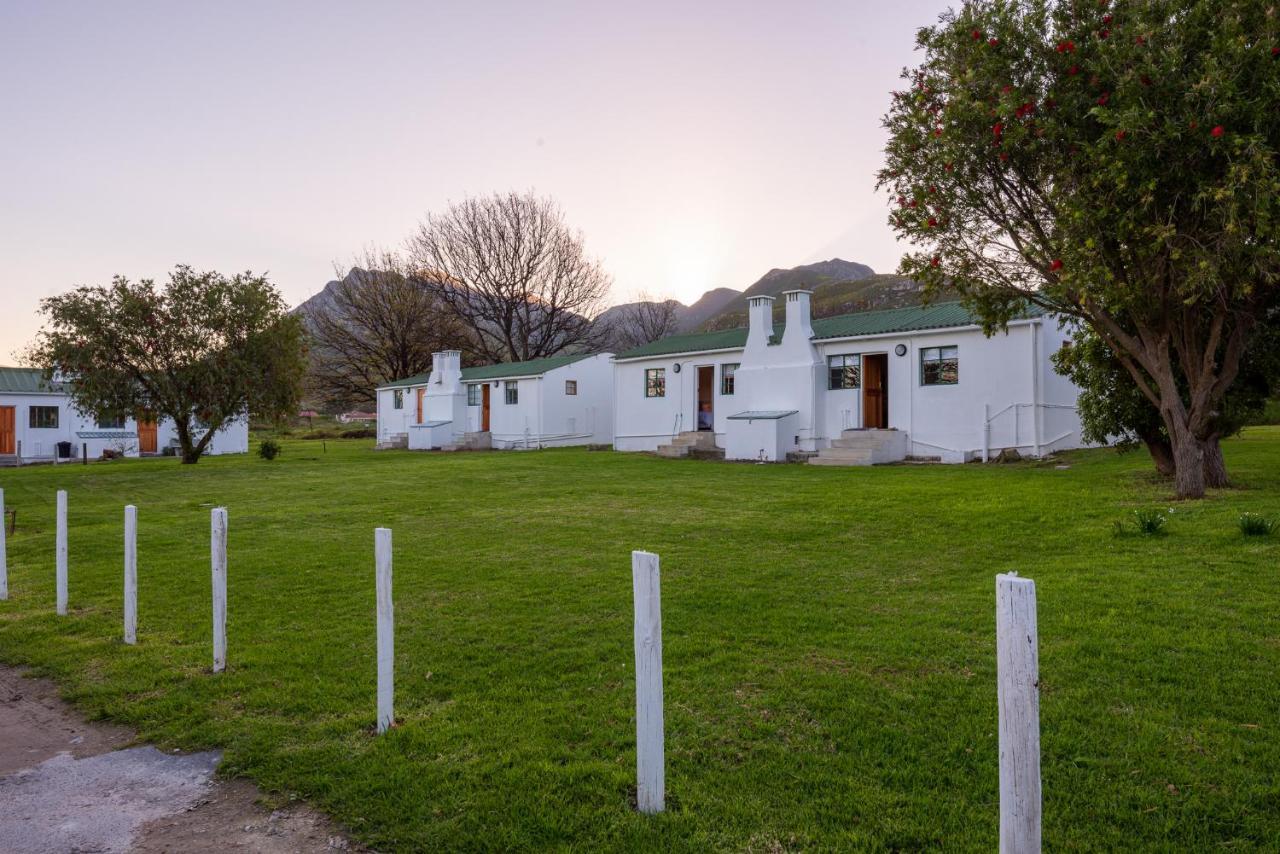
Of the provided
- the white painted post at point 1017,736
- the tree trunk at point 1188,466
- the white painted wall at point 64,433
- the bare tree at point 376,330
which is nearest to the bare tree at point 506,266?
the bare tree at point 376,330

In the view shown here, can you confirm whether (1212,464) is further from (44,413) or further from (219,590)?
(44,413)

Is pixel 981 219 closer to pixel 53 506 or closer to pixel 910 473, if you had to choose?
pixel 910 473

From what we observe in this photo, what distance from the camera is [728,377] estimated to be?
26391mm

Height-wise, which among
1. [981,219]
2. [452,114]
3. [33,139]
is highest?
[452,114]

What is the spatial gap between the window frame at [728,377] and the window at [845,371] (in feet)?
11.9

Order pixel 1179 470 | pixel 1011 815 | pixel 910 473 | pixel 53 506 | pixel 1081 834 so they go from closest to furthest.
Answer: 1. pixel 1011 815
2. pixel 1081 834
3. pixel 1179 470
4. pixel 53 506
5. pixel 910 473

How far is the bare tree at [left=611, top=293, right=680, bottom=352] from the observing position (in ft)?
204

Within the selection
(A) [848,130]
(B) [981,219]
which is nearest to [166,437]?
(A) [848,130]

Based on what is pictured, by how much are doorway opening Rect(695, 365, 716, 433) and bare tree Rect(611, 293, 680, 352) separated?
107 ft

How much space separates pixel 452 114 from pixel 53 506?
1177cm

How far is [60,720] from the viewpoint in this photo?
4.66 meters

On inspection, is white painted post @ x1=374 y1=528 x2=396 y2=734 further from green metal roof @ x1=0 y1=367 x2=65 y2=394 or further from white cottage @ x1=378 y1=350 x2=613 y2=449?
green metal roof @ x1=0 y1=367 x2=65 y2=394

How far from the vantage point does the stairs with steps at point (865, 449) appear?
20.5 metres

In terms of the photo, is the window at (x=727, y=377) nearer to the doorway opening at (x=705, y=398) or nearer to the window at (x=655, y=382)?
the doorway opening at (x=705, y=398)
